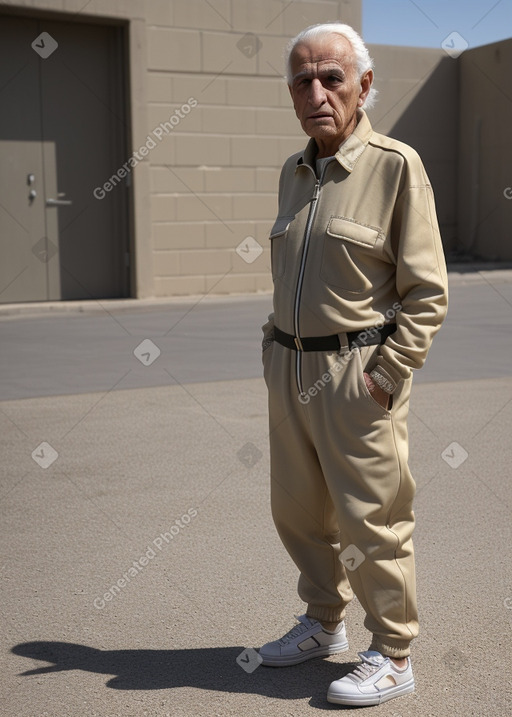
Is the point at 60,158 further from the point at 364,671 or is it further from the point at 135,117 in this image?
the point at 364,671

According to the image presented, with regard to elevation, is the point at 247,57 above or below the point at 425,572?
above

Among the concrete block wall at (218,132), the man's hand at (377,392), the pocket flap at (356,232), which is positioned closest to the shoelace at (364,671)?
the man's hand at (377,392)

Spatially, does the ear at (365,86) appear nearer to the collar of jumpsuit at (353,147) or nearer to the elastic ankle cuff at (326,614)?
the collar of jumpsuit at (353,147)

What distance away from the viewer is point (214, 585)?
3805 millimetres

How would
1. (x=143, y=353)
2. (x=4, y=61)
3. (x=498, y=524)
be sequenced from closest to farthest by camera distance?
(x=498, y=524)
(x=143, y=353)
(x=4, y=61)

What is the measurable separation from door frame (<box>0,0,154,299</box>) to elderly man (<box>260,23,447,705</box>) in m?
10.5

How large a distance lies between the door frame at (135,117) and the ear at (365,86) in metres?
10.4

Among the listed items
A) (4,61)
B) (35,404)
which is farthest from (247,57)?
(35,404)

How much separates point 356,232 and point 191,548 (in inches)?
77.6

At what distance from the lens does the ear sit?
291 cm

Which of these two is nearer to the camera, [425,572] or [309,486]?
[309,486]

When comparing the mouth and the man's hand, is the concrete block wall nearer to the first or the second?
the mouth

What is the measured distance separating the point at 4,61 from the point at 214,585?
1035 centimetres

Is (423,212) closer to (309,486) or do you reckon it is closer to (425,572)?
(309,486)
